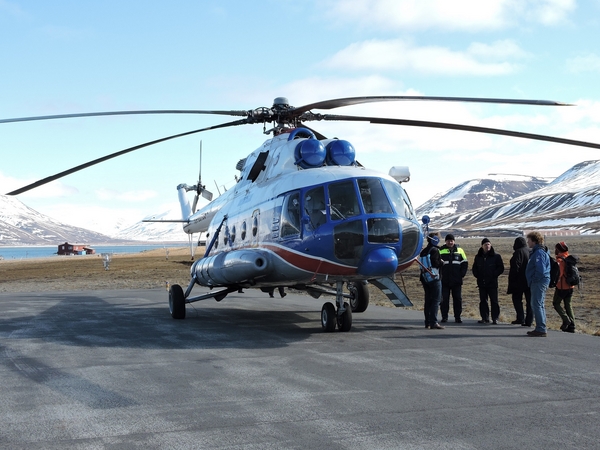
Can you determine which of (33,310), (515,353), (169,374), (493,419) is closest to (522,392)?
(493,419)

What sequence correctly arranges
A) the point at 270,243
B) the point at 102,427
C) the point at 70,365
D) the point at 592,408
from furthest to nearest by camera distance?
the point at 270,243, the point at 70,365, the point at 592,408, the point at 102,427

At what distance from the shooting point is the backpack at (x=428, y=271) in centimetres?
1266

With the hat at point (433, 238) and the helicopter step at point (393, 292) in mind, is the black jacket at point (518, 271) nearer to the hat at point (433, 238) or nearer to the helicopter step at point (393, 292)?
the hat at point (433, 238)

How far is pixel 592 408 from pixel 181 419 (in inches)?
163

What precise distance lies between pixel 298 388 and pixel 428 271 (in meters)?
6.16

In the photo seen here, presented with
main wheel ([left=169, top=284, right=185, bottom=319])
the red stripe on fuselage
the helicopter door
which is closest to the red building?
main wheel ([left=169, top=284, right=185, bottom=319])

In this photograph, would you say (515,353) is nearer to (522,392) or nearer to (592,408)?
(522,392)

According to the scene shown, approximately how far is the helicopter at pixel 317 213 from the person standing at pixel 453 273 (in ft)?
5.88

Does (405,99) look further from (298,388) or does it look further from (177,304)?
(177,304)

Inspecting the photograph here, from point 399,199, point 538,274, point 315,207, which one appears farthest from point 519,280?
point 315,207

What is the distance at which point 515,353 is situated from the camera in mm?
9547

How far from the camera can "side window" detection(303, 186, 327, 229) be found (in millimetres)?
11031

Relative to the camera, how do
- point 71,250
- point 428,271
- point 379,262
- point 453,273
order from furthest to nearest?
1. point 71,250
2. point 453,273
3. point 428,271
4. point 379,262

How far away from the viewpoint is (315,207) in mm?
11195
